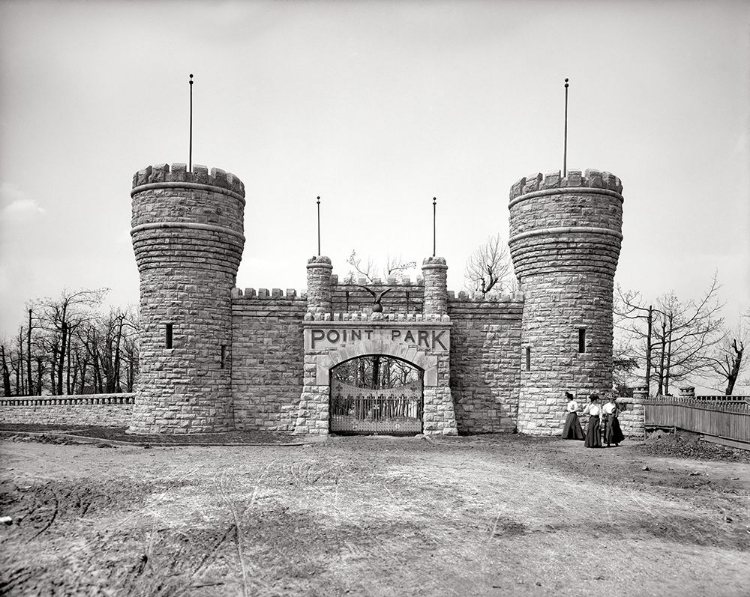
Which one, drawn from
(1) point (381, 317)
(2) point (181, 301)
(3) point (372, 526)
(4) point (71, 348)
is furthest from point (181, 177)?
(4) point (71, 348)

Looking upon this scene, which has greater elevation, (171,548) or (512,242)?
(512,242)

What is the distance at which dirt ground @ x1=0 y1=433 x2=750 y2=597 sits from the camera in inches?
255

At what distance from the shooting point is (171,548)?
7.45 meters

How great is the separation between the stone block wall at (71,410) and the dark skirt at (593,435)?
49.2 feet

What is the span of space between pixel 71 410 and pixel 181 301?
29.2ft

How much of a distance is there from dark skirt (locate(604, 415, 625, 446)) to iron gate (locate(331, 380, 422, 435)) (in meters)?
5.41

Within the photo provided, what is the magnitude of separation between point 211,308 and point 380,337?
5257mm

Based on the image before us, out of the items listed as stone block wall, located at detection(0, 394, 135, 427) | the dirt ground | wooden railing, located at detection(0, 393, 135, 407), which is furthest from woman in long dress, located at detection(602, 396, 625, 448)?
wooden railing, located at detection(0, 393, 135, 407)

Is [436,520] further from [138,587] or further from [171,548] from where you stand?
[138,587]

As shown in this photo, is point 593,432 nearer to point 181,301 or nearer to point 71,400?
point 181,301

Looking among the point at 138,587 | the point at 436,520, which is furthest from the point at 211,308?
the point at 138,587

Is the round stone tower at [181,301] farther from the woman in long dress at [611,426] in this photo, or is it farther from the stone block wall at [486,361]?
the woman in long dress at [611,426]

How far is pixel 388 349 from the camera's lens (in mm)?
20594

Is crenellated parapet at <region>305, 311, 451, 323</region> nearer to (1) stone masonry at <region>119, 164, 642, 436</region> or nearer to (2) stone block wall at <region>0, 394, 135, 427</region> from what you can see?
(1) stone masonry at <region>119, 164, 642, 436</region>
